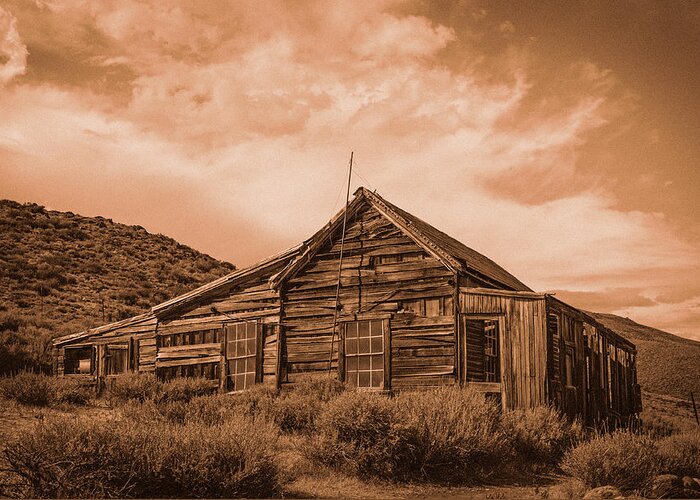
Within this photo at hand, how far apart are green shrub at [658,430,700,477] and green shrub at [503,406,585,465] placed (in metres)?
1.41

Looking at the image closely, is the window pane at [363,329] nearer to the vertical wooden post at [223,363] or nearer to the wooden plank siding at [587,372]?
the vertical wooden post at [223,363]

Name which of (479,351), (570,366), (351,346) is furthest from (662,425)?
(351,346)

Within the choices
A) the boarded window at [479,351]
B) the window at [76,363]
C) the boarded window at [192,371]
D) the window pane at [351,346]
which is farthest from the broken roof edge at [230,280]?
the boarded window at [479,351]

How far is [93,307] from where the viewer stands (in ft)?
108

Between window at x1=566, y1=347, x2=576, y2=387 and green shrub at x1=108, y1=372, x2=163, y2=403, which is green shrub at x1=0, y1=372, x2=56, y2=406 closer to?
green shrub at x1=108, y1=372, x2=163, y2=403

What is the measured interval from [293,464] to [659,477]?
4779 mm

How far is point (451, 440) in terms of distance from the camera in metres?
8.62

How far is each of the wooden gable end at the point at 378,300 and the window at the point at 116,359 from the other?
6.05m

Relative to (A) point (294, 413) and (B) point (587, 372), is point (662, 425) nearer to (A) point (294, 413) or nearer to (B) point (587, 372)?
(B) point (587, 372)

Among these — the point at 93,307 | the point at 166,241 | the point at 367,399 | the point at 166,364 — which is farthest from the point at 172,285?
the point at 367,399

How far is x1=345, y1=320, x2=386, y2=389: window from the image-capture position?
51.7 feet

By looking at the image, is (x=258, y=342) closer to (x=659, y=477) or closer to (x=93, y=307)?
(x=659, y=477)

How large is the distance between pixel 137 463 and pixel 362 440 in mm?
3046

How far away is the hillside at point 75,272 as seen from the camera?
A: 28.3 meters
